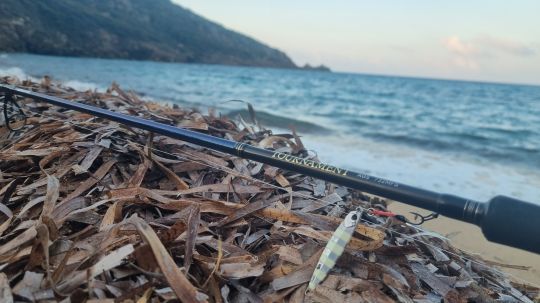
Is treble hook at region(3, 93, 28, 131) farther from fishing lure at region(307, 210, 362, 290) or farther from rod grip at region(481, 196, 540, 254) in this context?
rod grip at region(481, 196, 540, 254)

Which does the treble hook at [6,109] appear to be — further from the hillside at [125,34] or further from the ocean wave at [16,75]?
the hillside at [125,34]

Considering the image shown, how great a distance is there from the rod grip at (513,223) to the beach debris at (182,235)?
48cm

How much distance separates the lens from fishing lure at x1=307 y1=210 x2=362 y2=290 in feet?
5.94

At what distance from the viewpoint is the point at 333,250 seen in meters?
1.88

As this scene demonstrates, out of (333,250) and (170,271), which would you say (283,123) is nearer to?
(333,250)

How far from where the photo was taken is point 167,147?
117 inches

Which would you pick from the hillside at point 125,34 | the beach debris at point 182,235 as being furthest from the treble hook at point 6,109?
the hillside at point 125,34

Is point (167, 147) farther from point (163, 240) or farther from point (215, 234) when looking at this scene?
point (163, 240)

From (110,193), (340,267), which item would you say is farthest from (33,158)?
(340,267)

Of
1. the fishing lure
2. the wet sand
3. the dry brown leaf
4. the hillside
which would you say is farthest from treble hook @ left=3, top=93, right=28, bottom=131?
the hillside

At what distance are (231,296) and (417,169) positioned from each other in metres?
7.58

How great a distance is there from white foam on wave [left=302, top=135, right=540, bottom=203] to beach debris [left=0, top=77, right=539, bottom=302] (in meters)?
4.08

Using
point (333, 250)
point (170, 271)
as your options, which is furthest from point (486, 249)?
point (170, 271)

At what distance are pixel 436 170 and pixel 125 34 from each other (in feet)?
281
